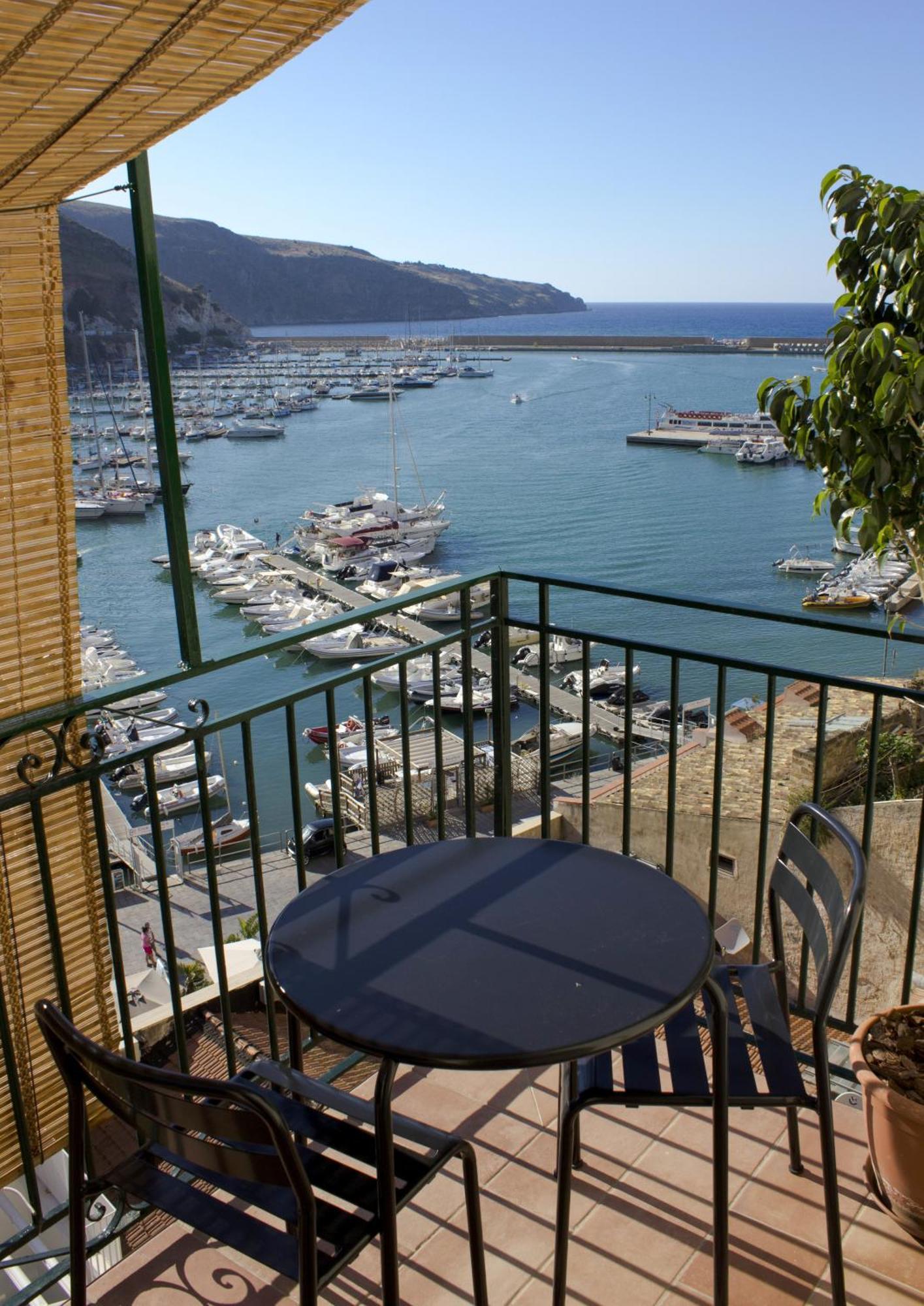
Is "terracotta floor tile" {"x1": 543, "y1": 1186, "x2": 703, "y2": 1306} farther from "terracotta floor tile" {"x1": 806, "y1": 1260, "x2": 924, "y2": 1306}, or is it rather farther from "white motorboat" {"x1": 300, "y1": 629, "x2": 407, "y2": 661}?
"white motorboat" {"x1": 300, "y1": 629, "x2": 407, "y2": 661}

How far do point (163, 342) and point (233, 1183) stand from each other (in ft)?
4.20

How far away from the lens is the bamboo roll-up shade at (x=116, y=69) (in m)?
1.19

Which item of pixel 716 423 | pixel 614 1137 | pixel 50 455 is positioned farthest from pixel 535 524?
pixel 50 455

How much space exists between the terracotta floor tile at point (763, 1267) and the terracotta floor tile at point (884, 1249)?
0.06m

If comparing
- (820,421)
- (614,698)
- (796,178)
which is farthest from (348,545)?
(796,178)

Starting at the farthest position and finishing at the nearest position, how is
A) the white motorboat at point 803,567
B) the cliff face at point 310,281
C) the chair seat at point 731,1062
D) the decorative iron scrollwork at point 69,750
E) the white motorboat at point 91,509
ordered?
the cliff face at point 310,281, the white motorboat at point 91,509, the white motorboat at point 803,567, the decorative iron scrollwork at point 69,750, the chair seat at point 731,1062

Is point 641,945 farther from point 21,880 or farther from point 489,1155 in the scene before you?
point 21,880

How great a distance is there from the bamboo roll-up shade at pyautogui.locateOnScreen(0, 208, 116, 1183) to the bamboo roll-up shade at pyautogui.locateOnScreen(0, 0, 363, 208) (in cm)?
15

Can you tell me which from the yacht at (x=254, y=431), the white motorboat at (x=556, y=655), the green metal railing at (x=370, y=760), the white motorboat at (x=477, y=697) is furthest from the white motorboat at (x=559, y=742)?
the yacht at (x=254, y=431)

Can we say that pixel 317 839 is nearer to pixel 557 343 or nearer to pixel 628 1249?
pixel 628 1249

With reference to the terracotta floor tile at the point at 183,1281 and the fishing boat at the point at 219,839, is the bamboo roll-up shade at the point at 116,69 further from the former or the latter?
the fishing boat at the point at 219,839

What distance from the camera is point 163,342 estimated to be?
1.73m

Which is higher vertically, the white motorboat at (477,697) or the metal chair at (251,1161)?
the metal chair at (251,1161)

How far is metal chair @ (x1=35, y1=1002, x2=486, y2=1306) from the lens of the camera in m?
1.05
